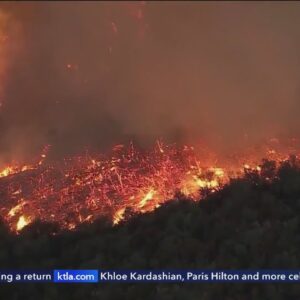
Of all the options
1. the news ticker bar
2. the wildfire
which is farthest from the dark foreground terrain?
the wildfire

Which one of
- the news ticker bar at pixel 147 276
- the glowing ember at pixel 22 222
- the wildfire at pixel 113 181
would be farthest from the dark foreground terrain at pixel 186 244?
the wildfire at pixel 113 181

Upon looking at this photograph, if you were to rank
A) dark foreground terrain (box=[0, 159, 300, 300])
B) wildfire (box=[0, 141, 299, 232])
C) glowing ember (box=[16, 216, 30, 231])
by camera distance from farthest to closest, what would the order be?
wildfire (box=[0, 141, 299, 232]) → glowing ember (box=[16, 216, 30, 231]) → dark foreground terrain (box=[0, 159, 300, 300])

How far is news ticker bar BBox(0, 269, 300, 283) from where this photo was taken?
28.5 ft

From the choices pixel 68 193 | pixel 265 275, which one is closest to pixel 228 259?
pixel 265 275

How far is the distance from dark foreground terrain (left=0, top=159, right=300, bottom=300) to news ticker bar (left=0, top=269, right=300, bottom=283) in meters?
0.10

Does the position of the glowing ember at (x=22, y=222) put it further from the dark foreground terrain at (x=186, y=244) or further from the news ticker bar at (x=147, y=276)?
the news ticker bar at (x=147, y=276)

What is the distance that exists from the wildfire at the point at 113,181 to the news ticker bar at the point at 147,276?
6.76ft

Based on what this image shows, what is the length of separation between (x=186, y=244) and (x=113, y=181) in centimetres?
399

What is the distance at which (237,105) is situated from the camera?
1822cm

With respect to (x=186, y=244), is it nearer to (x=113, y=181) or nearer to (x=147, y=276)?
(x=147, y=276)

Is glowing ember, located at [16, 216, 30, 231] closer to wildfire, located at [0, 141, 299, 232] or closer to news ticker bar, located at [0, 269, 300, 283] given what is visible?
wildfire, located at [0, 141, 299, 232]

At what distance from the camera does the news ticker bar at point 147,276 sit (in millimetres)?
8672

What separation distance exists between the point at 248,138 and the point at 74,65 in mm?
8191

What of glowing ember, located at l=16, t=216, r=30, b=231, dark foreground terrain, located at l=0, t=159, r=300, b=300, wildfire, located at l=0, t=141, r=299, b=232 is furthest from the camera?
wildfire, located at l=0, t=141, r=299, b=232
